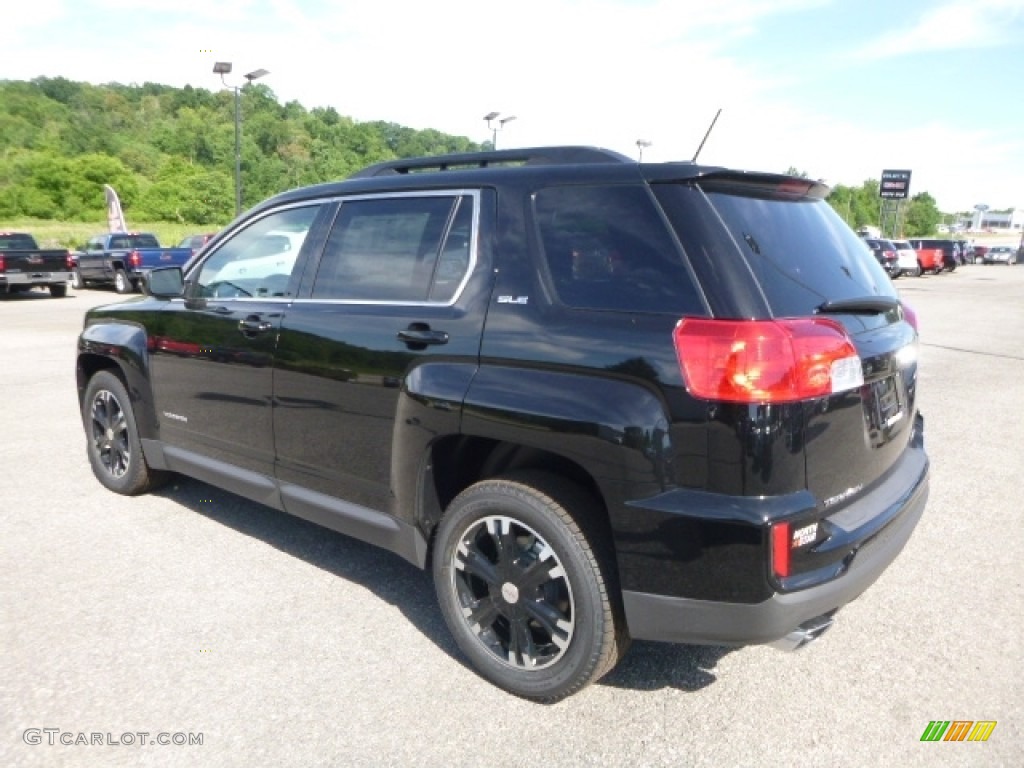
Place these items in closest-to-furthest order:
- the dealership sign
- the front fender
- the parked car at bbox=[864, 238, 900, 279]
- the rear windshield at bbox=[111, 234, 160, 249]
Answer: the front fender
the rear windshield at bbox=[111, 234, 160, 249]
the parked car at bbox=[864, 238, 900, 279]
the dealership sign

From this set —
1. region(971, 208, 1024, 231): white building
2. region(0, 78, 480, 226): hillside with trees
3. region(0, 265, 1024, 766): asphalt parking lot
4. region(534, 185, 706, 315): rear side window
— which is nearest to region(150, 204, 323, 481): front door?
region(0, 265, 1024, 766): asphalt parking lot

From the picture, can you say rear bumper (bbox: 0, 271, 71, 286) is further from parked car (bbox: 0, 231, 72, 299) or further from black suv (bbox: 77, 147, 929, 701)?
black suv (bbox: 77, 147, 929, 701)

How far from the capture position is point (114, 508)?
4812mm

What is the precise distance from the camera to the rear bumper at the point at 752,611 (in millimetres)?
2398

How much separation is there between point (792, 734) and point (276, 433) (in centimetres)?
250

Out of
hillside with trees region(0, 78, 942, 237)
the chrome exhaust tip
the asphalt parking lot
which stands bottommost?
the asphalt parking lot

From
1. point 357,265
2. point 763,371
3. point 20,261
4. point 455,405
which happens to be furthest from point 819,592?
point 20,261

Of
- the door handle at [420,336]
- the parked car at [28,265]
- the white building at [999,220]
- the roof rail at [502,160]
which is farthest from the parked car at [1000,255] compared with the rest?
the white building at [999,220]

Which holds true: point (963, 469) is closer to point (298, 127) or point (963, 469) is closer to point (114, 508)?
point (114, 508)

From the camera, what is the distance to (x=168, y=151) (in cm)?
10556

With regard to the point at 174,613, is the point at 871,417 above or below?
above

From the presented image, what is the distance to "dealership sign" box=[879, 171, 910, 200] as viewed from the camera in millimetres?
65812

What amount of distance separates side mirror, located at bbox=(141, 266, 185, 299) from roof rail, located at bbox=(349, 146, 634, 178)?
1329mm

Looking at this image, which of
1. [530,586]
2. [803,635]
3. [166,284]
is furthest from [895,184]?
[530,586]
